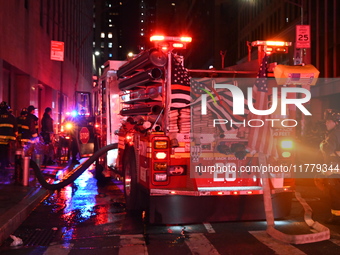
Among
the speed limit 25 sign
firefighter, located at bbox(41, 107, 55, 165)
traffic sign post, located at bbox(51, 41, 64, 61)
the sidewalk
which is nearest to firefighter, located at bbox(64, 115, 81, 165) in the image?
firefighter, located at bbox(41, 107, 55, 165)

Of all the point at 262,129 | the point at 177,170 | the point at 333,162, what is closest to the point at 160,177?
the point at 177,170

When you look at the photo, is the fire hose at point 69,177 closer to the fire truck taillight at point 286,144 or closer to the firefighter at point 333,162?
the fire truck taillight at point 286,144

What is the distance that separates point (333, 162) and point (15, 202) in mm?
5688

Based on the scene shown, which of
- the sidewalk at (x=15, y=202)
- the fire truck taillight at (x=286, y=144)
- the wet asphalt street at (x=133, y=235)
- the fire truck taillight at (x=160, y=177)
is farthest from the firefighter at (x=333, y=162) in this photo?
the sidewalk at (x=15, y=202)

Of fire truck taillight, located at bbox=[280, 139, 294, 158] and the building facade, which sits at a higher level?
the building facade

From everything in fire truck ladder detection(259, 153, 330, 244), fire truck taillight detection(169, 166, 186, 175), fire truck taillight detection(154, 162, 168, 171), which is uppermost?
fire truck taillight detection(154, 162, 168, 171)

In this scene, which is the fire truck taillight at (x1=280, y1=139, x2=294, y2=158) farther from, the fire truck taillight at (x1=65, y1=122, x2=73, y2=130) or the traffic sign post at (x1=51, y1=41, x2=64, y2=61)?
the traffic sign post at (x1=51, y1=41, x2=64, y2=61)

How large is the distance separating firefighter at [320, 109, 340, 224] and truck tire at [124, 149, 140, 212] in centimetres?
314

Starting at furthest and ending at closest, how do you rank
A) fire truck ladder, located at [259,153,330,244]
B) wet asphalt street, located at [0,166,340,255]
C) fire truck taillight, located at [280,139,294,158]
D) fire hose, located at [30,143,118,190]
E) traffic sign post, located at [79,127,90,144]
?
1. traffic sign post, located at [79,127,90,144]
2. fire hose, located at [30,143,118,190]
3. fire truck taillight, located at [280,139,294,158]
4. fire truck ladder, located at [259,153,330,244]
5. wet asphalt street, located at [0,166,340,255]

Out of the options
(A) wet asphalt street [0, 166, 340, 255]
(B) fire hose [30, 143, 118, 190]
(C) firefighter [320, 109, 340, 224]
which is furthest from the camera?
(B) fire hose [30, 143, 118, 190]

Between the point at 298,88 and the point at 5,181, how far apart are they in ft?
25.3

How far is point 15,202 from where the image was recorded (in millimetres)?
8125

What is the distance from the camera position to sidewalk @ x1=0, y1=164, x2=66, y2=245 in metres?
6.58

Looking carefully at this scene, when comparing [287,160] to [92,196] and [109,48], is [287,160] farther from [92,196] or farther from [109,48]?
[109,48]
